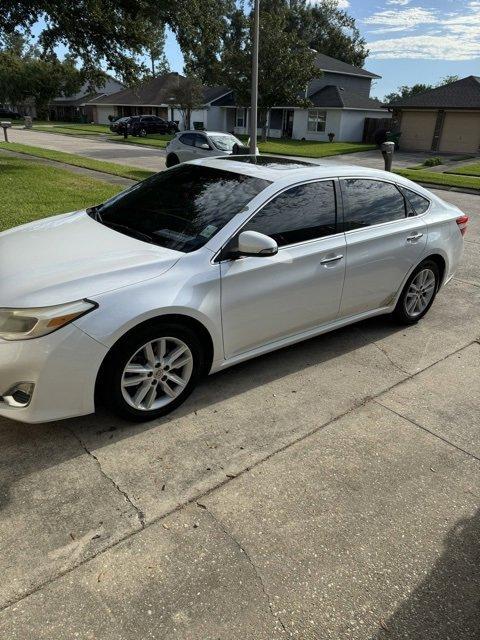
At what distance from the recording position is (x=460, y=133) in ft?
105

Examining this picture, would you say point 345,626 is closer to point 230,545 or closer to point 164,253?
point 230,545

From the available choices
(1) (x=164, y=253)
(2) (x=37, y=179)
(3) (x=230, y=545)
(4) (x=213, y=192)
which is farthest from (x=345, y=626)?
(2) (x=37, y=179)

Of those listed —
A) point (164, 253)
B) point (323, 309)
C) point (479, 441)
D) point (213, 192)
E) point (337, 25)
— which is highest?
point (337, 25)

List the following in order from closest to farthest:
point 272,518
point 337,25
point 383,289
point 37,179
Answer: point 272,518
point 383,289
point 37,179
point 337,25

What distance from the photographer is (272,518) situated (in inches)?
101

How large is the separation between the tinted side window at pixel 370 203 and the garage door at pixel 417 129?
3285 cm

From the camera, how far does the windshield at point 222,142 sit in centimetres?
1480

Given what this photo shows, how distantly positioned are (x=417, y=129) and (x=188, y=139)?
24124 millimetres

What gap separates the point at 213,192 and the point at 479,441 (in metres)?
2.58

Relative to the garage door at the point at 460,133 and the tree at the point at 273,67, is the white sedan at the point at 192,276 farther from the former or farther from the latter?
the garage door at the point at 460,133

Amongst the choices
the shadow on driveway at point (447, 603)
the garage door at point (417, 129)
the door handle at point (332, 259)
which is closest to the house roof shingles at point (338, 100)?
the garage door at point (417, 129)

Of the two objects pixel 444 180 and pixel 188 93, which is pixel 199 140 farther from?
pixel 188 93

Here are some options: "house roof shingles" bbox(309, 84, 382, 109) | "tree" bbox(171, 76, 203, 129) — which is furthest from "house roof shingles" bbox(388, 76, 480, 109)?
"tree" bbox(171, 76, 203, 129)

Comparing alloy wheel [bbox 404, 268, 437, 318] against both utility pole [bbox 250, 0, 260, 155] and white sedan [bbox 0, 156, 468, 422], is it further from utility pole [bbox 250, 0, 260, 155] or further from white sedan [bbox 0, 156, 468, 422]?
utility pole [bbox 250, 0, 260, 155]
